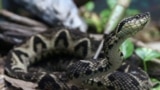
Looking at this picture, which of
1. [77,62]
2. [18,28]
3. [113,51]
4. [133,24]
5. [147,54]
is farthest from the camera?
[18,28]

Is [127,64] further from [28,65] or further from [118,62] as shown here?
[28,65]

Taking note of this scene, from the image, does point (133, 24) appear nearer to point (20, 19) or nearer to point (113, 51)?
point (113, 51)

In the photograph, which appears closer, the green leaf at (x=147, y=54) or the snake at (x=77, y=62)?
the snake at (x=77, y=62)

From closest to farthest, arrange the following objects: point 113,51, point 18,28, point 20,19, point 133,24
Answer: point 133,24 < point 113,51 < point 18,28 < point 20,19

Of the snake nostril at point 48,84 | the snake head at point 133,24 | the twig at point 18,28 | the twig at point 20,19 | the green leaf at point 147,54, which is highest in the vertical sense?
the twig at point 20,19

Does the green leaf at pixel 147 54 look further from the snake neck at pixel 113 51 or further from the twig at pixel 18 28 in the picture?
the twig at pixel 18 28

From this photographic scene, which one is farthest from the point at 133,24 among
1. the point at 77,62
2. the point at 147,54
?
the point at 147,54

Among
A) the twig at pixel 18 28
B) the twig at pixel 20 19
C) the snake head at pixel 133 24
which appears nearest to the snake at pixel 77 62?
the snake head at pixel 133 24

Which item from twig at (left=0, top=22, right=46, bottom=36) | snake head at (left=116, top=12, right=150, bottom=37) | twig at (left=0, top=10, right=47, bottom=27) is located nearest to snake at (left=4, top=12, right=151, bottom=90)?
snake head at (left=116, top=12, right=150, bottom=37)
